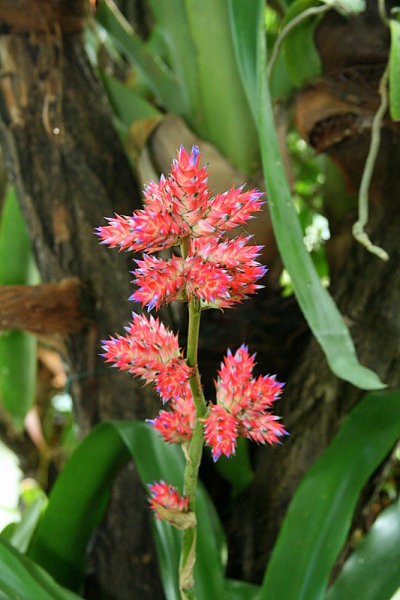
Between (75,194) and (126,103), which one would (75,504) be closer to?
(75,194)

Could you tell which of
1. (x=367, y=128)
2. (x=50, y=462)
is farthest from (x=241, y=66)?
(x=50, y=462)

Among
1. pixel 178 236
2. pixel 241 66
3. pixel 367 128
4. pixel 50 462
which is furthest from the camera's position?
pixel 50 462

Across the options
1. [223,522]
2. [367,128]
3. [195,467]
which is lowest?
[223,522]

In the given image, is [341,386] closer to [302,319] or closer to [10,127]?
[302,319]

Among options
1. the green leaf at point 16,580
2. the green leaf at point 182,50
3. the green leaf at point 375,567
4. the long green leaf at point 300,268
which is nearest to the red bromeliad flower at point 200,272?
the long green leaf at point 300,268

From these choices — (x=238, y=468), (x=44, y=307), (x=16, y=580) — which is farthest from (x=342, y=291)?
(x=16, y=580)

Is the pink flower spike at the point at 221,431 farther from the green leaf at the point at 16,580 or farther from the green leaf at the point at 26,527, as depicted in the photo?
the green leaf at the point at 26,527
